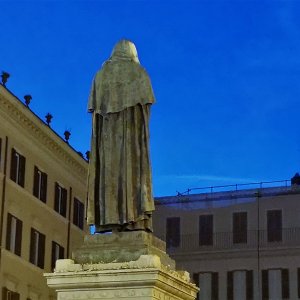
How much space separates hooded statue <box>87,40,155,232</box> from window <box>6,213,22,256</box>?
1124 inches

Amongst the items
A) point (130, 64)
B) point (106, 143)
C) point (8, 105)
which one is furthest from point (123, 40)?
point (8, 105)

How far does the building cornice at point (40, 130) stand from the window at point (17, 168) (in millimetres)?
1526

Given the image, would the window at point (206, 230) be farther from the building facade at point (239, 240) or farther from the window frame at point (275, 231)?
the window frame at point (275, 231)

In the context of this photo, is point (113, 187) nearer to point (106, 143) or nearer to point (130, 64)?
point (106, 143)

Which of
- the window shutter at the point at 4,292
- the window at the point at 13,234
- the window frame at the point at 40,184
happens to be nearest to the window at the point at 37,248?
the window at the point at 13,234

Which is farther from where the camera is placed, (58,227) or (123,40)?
(58,227)

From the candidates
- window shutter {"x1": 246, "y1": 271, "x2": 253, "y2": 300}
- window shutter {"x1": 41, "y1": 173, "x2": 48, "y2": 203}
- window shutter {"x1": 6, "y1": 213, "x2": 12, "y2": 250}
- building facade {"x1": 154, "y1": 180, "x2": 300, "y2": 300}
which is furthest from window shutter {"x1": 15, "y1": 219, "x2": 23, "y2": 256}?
window shutter {"x1": 246, "y1": 271, "x2": 253, "y2": 300}

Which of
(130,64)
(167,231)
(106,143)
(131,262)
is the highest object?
(167,231)

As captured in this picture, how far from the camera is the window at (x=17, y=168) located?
3991 centimetres

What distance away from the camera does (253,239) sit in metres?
53.7

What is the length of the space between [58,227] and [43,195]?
2.40 meters

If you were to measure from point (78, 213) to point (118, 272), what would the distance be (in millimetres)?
38600

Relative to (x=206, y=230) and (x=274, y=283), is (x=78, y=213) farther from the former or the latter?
(x=274, y=283)

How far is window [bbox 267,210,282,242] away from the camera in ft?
175
